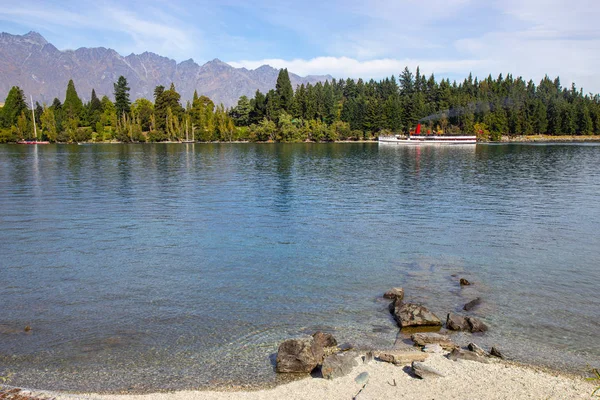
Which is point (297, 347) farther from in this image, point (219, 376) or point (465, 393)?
point (465, 393)

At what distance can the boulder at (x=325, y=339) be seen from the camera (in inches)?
547

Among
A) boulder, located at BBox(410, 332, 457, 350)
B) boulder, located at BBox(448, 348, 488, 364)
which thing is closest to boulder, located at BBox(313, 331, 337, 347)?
boulder, located at BBox(410, 332, 457, 350)

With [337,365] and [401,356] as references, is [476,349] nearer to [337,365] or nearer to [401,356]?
[401,356]

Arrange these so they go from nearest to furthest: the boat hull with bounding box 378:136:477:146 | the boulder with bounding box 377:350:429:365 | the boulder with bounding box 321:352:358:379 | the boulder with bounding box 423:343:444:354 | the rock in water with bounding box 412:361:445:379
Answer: the rock in water with bounding box 412:361:445:379 → the boulder with bounding box 321:352:358:379 → the boulder with bounding box 377:350:429:365 → the boulder with bounding box 423:343:444:354 → the boat hull with bounding box 378:136:477:146

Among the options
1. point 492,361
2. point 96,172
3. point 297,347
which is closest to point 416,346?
point 492,361

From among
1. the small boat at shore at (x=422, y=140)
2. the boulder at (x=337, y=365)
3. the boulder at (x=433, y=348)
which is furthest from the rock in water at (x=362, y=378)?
the small boat at shore at (x=422, y=140)

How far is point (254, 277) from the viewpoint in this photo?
20.6m

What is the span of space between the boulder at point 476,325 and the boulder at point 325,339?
15.6 ft

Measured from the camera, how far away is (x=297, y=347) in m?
13.0

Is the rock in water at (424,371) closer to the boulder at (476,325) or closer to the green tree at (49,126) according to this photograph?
the boulder at (476,325)

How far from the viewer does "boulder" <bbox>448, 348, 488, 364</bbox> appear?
43.0 ft

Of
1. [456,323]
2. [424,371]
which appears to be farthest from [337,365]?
[456,323]

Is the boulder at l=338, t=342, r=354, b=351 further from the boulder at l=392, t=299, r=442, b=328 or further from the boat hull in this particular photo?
the boat hull

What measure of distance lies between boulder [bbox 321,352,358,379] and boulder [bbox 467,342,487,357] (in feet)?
11.6
